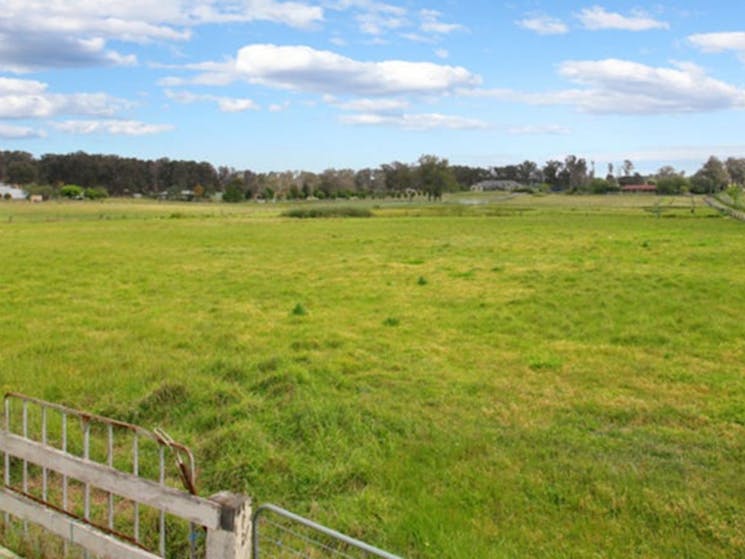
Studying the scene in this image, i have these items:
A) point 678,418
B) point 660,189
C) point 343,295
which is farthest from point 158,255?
point 660,189

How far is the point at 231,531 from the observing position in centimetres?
335

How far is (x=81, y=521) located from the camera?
4.23m

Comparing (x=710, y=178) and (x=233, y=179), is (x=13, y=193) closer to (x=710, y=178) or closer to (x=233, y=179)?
(x=233, y=179)

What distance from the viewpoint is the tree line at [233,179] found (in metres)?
138

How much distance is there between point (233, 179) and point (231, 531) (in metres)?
171

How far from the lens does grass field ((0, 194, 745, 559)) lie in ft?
18.4


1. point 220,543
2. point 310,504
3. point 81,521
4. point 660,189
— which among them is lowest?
point 310,504

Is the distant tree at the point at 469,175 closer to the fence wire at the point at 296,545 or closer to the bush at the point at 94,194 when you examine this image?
the bush at the point at 94,194

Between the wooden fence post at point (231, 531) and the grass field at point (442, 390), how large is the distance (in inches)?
81.3

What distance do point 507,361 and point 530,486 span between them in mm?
4611

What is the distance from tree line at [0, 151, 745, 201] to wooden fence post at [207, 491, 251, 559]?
5002 inches

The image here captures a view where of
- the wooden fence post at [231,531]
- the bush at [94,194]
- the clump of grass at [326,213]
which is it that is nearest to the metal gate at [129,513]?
the wooden fence post at [231,531]

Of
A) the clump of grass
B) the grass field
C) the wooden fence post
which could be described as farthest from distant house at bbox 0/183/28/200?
the wooden fence post

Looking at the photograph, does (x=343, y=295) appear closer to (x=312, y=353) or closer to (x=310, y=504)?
(x=312, y=353)
